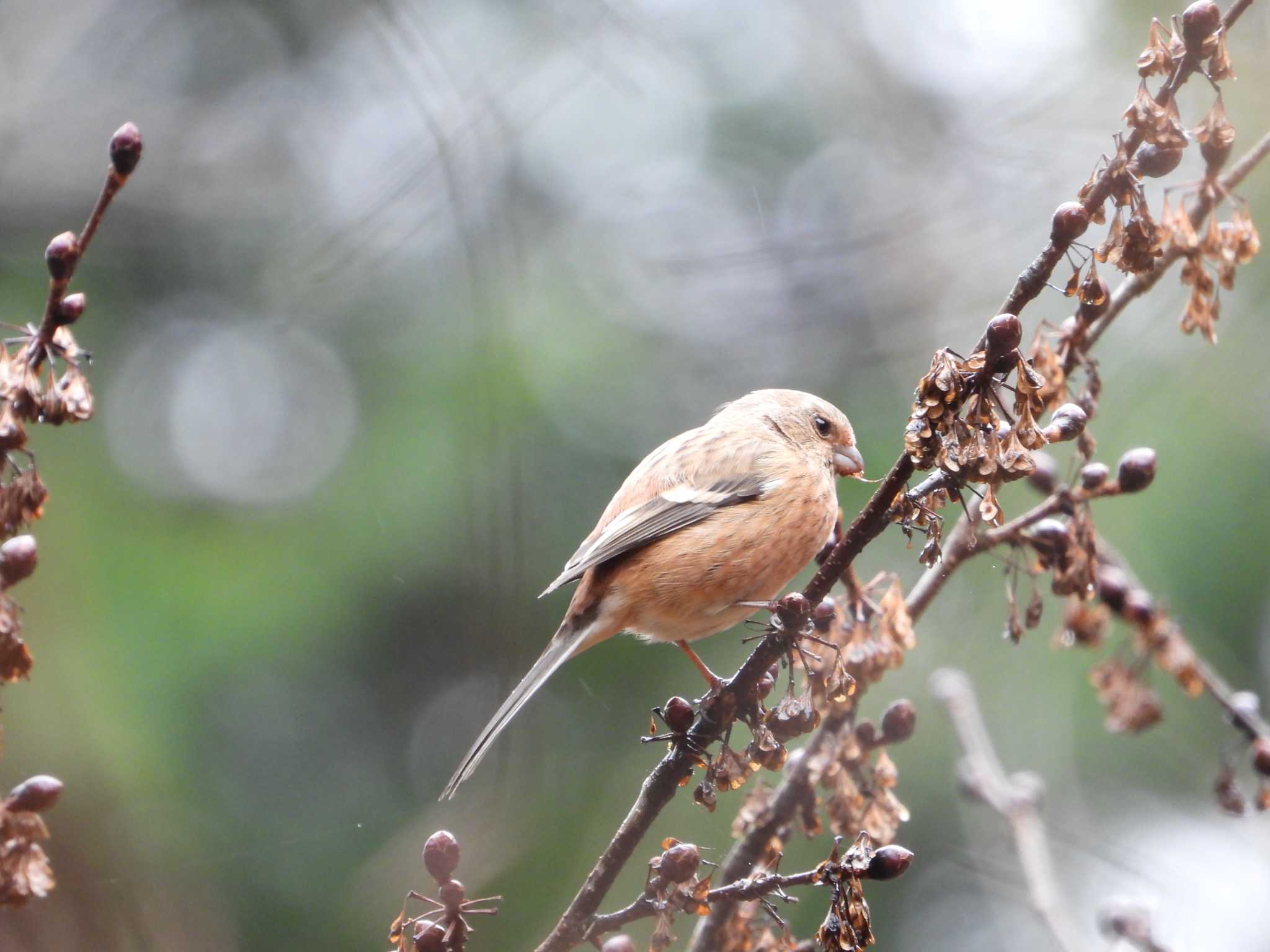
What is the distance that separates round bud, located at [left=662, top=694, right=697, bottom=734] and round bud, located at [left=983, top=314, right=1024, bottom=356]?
918 mm

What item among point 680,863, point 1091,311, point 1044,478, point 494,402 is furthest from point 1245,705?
point 494,402

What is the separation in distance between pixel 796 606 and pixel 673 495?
5.63ft

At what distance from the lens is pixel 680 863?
218cm

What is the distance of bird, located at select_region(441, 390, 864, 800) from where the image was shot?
146 inches

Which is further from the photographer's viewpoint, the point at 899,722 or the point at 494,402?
the point at 494,402

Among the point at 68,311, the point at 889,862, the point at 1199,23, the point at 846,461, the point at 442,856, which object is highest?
the point at 1199,23

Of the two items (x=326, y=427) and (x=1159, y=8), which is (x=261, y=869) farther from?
(x=1159, y=8)

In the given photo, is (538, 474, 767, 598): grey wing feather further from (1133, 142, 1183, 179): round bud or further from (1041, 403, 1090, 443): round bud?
(1133, 142, 1183, 179): round bud

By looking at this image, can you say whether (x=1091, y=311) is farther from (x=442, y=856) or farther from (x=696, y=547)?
(x=442, y=856)

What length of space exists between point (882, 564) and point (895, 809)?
2.92 meters

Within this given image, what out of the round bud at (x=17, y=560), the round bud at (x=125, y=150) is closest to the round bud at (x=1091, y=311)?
the round bud at (x=125, y=150)

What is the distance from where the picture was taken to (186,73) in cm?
739

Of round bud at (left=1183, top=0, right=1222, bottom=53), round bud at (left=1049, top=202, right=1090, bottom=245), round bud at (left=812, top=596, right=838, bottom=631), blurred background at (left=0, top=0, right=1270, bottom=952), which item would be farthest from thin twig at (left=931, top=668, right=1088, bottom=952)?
round bud at (left=1183, top=0, right=1222, bottom=53)

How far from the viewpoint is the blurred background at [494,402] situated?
504 centimetres
